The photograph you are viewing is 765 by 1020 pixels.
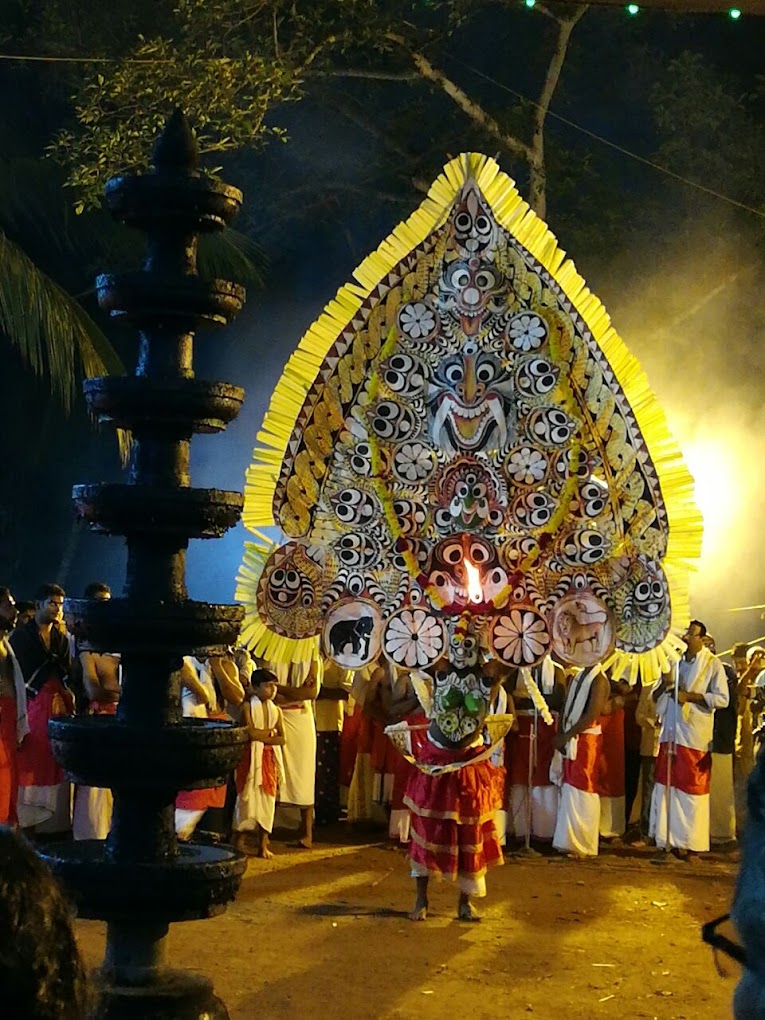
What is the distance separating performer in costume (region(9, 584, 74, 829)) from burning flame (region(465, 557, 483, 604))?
3.15 m

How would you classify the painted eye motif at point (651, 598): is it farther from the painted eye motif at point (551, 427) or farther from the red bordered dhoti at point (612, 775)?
the red bordered dhoti at point (612, 775)

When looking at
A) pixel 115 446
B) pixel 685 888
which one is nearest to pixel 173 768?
pixel 685 888

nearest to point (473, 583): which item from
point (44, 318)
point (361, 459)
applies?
point (361, 459)

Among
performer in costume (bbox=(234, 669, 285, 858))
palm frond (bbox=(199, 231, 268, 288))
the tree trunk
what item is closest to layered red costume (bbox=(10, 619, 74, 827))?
performer in costume (bbox=(234, 669, 285, 858))

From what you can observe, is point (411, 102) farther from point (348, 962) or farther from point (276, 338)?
point (348, 962)

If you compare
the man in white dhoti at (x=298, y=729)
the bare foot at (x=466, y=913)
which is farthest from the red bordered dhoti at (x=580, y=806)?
the bare foot at (x=466, y=913)

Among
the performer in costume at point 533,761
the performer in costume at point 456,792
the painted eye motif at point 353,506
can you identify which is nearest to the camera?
the painted eye motif at point 353,506

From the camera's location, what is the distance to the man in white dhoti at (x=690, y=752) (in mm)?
10914

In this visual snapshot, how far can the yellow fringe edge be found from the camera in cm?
663

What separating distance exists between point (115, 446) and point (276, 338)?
8.33 ft

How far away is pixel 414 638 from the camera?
7031 mm

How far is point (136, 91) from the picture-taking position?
45.2 ft

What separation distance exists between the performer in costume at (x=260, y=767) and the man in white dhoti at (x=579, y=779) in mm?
2164

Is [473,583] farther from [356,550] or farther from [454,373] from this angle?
[454,373]
